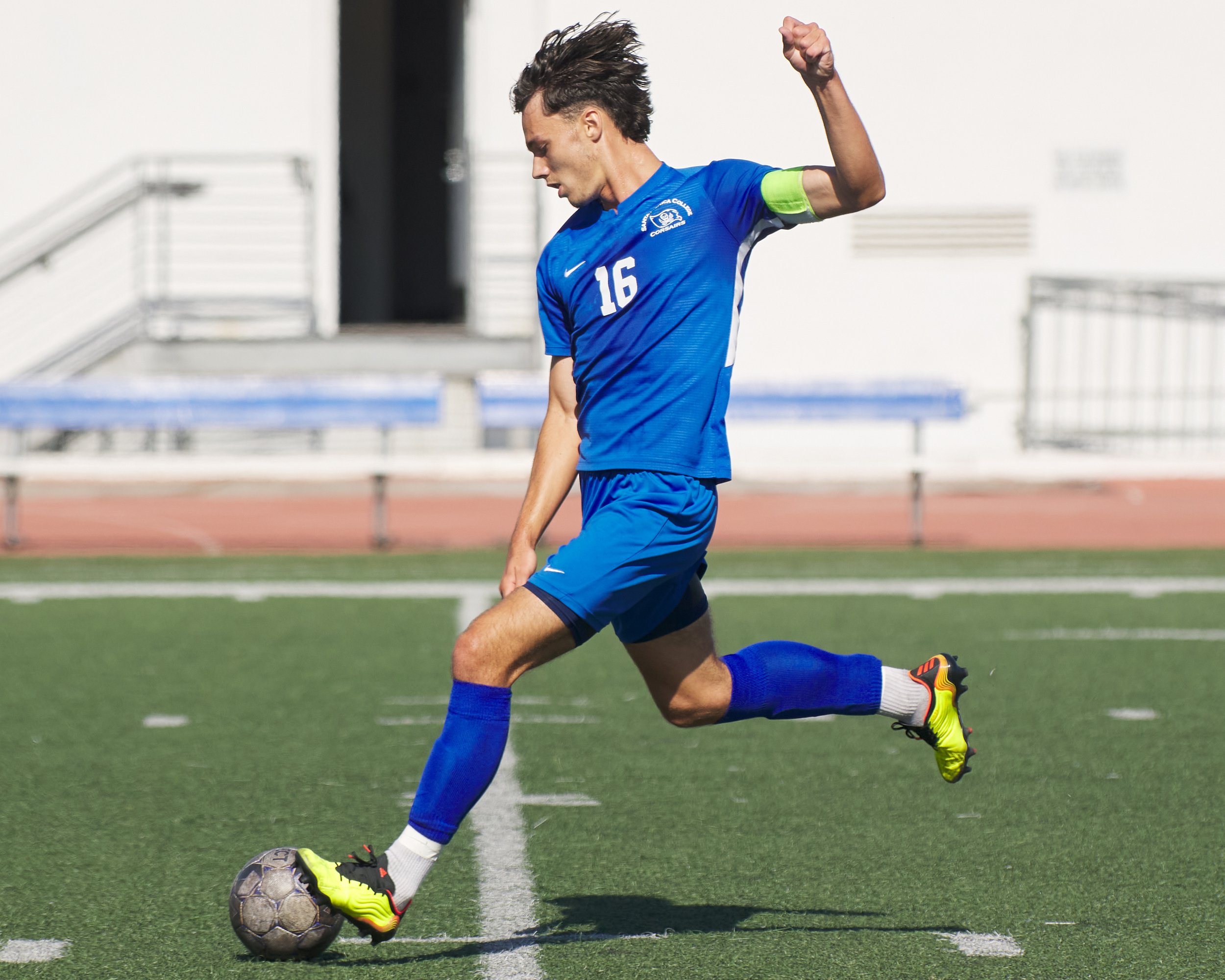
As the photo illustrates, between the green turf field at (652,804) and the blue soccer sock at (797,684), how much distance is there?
0.48 metres

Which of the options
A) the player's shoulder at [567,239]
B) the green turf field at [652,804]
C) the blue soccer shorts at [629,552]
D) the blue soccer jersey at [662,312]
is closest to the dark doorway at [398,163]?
the green turf field at [652,804]

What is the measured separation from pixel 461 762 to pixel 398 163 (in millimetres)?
18841

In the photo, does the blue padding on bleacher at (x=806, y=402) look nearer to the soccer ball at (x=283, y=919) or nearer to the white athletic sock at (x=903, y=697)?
the white athletic sock at (x=903, y=697)

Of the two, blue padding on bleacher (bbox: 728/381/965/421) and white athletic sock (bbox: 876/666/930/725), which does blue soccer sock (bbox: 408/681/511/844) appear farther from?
blue padding on bleacher (bbox: 728/381/965/421)

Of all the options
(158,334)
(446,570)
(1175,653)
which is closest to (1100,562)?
(1175,653)

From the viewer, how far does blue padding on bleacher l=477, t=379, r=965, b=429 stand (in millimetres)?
13141

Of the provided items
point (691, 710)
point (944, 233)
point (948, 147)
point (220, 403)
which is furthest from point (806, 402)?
point (691, 710)

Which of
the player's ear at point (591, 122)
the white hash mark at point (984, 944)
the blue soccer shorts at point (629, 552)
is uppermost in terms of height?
the player's ear at point (591, 122)

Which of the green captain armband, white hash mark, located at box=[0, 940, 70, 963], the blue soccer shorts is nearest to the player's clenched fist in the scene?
the green captain armband

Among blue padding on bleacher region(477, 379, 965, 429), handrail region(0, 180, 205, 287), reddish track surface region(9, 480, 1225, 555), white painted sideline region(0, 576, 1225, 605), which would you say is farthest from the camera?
handrail region(0, 180, 205, 287)

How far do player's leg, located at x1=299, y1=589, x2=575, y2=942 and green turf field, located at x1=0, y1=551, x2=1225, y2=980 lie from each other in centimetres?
26

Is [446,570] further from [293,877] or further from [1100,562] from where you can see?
[293,877]

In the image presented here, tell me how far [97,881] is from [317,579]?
628cm

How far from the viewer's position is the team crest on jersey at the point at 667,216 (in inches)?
147
